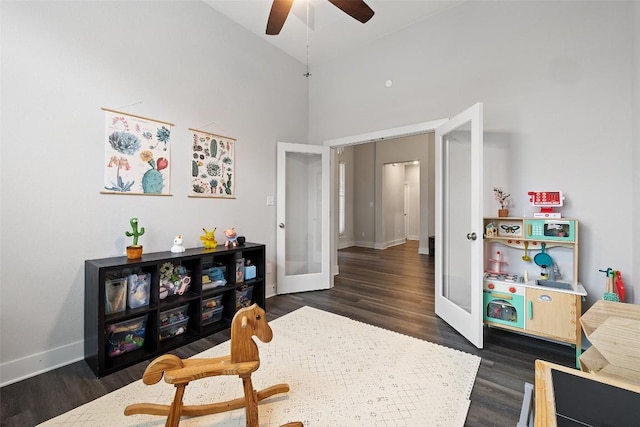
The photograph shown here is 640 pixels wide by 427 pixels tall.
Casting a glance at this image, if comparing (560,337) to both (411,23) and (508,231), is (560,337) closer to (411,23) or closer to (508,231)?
(508,231)

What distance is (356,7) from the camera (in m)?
2.06

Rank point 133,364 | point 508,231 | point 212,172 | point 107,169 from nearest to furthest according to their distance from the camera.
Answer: point 133,364 → point 107,169 → point 508,231 → point 212,172

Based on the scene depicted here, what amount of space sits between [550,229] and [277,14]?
9.24 feet

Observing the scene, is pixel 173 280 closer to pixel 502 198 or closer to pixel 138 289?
pixel 138 289

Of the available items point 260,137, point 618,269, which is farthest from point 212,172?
point 618,269

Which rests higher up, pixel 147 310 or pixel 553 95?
pixel 553 95

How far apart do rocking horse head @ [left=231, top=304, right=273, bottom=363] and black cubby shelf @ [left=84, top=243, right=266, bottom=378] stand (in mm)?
1171

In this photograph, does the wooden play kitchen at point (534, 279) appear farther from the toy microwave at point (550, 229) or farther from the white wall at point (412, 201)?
the white wall at point (412, 201)

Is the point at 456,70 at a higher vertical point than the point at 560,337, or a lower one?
higher

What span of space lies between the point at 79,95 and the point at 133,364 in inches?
81.4

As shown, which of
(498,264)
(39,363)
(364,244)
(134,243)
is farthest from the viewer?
(364,244)

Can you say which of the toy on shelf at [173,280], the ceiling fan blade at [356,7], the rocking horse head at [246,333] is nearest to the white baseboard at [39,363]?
the toy on shelf at [173,280]

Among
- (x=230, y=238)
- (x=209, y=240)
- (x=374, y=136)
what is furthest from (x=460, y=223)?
(x=209, y=240)

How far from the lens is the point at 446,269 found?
2.81 metres
